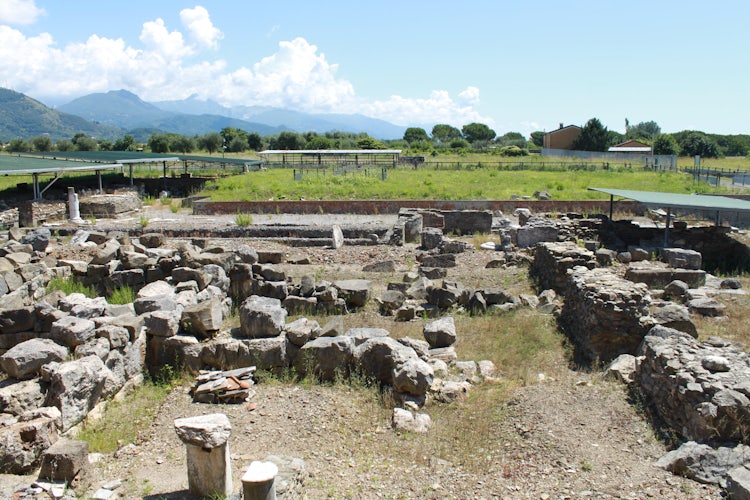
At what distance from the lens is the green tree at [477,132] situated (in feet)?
430

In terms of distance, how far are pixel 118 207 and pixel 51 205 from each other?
9.48 ft

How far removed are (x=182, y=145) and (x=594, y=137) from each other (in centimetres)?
5594

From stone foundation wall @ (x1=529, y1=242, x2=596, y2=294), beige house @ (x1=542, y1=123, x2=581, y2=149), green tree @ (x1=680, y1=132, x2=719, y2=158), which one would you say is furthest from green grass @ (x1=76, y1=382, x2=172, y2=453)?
green tree @ (x1=680, y1=132, x2=719, y2=158)

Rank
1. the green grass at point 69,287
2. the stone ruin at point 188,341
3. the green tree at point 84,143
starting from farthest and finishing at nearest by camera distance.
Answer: the green tree at point 84,143
the green grass at point 69,287
the stone ruin at point 188,341

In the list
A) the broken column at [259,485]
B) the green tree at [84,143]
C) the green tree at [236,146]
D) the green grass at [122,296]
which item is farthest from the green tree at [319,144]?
the broken column at [259,485]

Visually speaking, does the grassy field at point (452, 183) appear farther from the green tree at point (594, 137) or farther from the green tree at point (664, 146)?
the green tree at point (664, 146)

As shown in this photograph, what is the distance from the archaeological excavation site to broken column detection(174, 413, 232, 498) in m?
0.02

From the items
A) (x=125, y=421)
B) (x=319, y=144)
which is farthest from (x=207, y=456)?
(x=319, y=144)

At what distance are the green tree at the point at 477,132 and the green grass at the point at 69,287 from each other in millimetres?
123245

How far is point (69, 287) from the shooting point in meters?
11.5

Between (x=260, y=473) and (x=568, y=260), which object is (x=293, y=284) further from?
(x=260, y=473)

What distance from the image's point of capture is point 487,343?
9.95 metres

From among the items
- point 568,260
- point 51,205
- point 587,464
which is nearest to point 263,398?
point 587,464

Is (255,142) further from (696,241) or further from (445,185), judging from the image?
(696,241)
